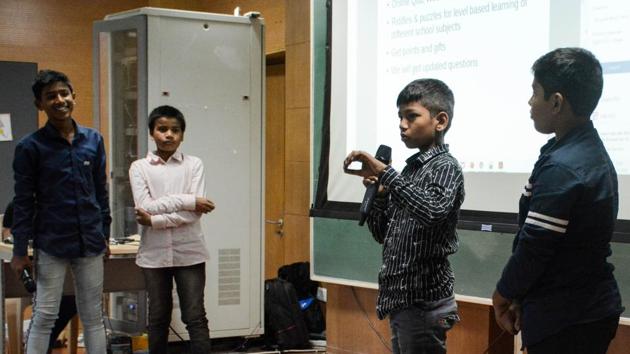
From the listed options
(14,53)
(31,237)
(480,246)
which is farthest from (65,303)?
→ (14,53)

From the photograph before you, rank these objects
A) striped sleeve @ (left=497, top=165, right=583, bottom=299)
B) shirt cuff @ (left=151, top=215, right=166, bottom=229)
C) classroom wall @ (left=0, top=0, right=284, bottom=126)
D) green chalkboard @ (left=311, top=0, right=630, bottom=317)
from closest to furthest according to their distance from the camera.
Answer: striped sleeve @ (left=497, top=165, right=583, bottom=299)
shirt cuff @ (left=151, top=215, right=166, bottom=229)
green chalkboard @ (left=311, top=0, right=630, bottom=317)
classroom wall @ (left=0, top=0, right=284, bottom=126)

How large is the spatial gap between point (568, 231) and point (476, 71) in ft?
5.97

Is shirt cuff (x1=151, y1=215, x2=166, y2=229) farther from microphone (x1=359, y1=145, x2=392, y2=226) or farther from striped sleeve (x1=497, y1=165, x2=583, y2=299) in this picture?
striped sleeve (x1=497, y1=165, x2=583, y2=299)

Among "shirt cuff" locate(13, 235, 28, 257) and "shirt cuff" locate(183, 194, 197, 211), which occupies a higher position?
"shirt cuff" locate(183, 194, 197, 211)

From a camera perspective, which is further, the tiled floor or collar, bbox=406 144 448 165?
the tiled floor

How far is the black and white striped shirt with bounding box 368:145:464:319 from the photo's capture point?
1.97 meters

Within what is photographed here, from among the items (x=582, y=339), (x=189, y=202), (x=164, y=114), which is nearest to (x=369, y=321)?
(x=189, y=202)

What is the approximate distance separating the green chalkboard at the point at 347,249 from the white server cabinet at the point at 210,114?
19.2 inches

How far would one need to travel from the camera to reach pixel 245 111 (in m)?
4.39

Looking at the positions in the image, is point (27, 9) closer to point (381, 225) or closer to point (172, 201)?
point (172, 201)

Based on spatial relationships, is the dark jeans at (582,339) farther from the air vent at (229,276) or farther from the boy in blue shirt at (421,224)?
the air vent at (229,276)

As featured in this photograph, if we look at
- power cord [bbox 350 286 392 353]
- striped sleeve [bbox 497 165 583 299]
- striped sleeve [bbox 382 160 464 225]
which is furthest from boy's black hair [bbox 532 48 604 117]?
power cord [bbox 350 286 392 353]

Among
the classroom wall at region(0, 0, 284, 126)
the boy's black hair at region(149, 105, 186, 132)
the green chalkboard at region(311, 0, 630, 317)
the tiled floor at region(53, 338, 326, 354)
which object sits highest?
the classroom wall at region(0, 0, 284, 126)

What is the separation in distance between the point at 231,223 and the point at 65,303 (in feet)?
3.52
